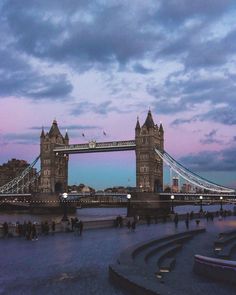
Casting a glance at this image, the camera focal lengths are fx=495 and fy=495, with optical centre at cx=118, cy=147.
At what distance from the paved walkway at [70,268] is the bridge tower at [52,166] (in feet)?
384

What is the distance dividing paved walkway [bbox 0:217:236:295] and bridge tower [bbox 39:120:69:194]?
11693 centimetres

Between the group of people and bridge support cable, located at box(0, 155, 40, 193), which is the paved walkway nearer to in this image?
the group of people

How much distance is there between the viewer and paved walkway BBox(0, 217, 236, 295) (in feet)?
48.0

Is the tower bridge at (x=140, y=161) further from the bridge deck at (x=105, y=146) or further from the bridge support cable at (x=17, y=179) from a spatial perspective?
the bridge support cable at (x=17, y=179)

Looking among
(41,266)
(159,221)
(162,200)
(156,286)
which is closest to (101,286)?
(156,286)

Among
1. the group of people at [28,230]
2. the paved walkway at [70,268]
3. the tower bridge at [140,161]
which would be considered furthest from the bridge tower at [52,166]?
the paved walkway at [70,268]

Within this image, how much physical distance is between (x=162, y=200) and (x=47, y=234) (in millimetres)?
86603

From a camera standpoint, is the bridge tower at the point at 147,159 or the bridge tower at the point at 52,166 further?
the bridge tower at the point at 52,166

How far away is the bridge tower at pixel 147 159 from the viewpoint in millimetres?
125438

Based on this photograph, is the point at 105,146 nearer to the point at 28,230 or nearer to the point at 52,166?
the point at 52,166

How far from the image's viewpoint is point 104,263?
754 inches

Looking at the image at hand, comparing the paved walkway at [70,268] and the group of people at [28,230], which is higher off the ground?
the group of people at [28,230]

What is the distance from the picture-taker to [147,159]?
126 meters

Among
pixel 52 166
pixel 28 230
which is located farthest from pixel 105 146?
pixel 28 230
